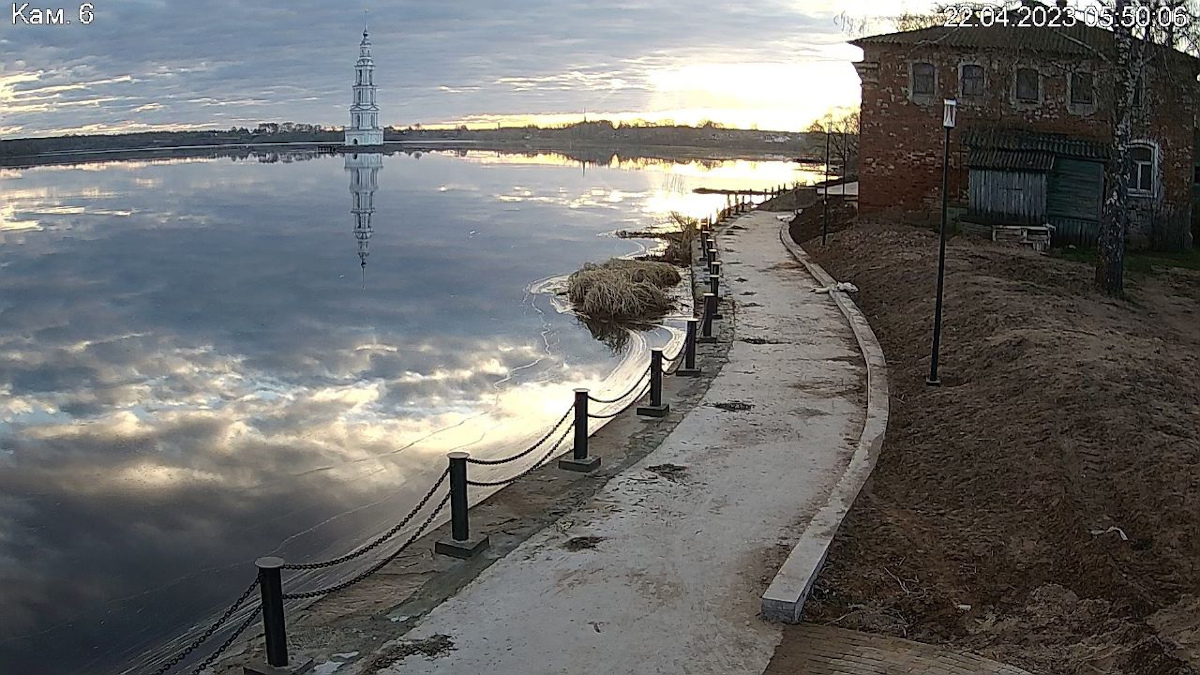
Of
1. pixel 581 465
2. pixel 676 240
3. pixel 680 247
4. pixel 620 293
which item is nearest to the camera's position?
pixel 581 465

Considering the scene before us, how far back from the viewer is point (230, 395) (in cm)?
1809

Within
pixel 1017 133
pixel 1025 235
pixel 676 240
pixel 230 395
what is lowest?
pixel 230 395

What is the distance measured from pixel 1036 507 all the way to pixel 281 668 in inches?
242

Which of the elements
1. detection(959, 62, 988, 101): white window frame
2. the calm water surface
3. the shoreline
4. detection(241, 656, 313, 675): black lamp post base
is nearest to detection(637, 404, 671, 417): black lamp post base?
the shoreline

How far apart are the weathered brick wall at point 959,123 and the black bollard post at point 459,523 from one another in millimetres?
22701

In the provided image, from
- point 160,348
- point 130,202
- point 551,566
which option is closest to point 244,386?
point 160,348

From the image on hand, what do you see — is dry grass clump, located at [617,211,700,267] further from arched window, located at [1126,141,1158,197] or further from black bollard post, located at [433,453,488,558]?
black bollard post, located at [433,453,488,558]

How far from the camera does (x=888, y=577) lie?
8.35 metres

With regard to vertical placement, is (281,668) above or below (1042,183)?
below

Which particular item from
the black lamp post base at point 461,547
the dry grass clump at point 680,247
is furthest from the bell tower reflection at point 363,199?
the black lamp post base at point 461,547

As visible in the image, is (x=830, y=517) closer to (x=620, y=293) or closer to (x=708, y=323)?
(x=708, y=323)

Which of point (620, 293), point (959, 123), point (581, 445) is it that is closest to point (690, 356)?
point (581, 445)

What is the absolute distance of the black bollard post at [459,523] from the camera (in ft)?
29.9

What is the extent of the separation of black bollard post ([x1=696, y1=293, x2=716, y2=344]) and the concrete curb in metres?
2.83
